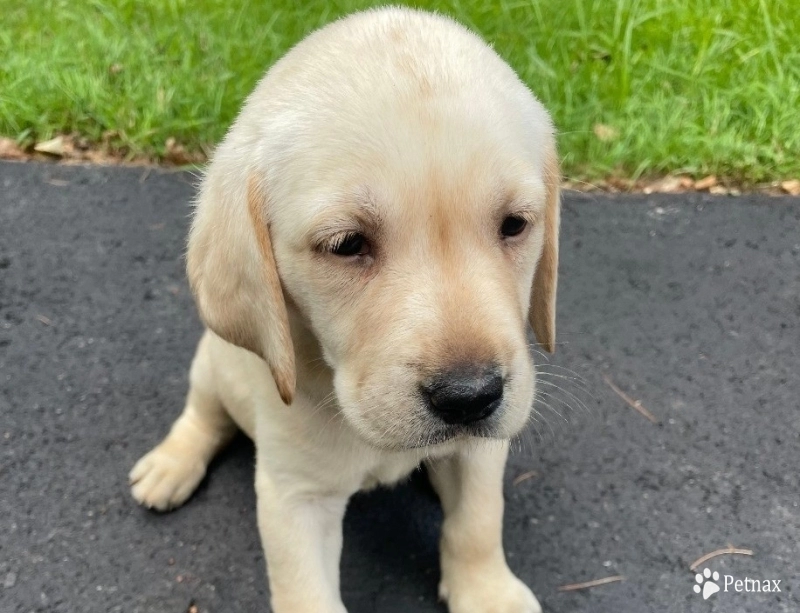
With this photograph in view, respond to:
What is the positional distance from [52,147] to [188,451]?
245 centimetres

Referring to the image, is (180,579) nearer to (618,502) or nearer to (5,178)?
(618,502)

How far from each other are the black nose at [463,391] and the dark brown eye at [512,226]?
1.23 feet

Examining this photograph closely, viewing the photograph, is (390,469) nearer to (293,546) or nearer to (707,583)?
(293,546)

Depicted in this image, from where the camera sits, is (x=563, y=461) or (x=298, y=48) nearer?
(x=298, y=48)

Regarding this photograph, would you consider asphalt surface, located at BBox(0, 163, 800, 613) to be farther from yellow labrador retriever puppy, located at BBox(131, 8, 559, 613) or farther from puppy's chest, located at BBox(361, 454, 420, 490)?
yellow labrador retriever puppy, located at BBox(131, 8, 559, 613)

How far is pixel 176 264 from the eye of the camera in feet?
12.5

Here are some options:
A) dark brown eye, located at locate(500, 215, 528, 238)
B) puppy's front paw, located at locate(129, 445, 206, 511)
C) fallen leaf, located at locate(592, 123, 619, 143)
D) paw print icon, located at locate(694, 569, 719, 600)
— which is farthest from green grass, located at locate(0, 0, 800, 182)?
dark brown eye, located at locate(500, 215, 528, 238)

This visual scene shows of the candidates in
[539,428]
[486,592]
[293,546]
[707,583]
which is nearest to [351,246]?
[293,546]

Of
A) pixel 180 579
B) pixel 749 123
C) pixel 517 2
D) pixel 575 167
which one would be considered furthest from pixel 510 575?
pixel 517 2

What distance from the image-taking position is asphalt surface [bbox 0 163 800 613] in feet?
8.59

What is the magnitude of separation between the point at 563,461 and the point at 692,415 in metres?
0.57

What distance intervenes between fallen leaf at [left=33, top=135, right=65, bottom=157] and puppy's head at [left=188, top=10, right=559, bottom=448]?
291 centimetres

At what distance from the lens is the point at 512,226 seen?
77.0 inches

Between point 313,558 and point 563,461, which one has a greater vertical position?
point 313,558
